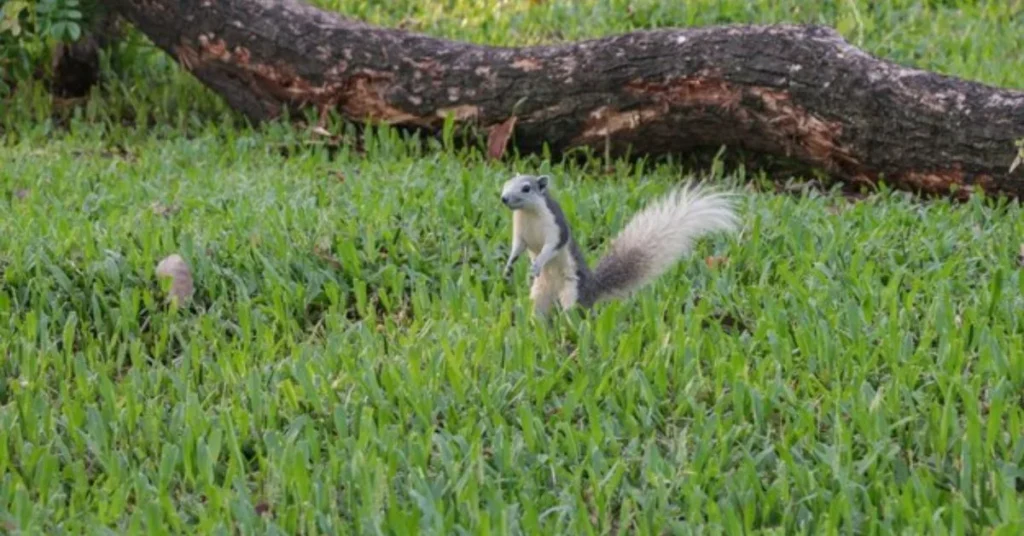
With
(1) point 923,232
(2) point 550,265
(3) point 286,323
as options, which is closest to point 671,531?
(2) point 550,265

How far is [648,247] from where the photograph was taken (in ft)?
15.9

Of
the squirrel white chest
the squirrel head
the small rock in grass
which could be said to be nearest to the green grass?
the small rock in grass

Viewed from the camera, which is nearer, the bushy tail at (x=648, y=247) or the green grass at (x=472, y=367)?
the green grass at (x=472, y=367)

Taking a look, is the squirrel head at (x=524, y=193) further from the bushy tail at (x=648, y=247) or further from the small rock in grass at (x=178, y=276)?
the small rock in grass at (x=178, y=276)

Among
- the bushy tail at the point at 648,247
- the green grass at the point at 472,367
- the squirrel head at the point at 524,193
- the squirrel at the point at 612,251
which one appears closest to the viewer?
the green grass at the point at 472,367

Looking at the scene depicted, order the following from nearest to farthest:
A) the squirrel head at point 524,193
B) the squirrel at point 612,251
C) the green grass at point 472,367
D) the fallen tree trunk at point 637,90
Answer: the green grass at point 472,367 → the squirrel head at point 524,193 → the squirrel at point 612,251 → the fallen tree trunk at point 637,90

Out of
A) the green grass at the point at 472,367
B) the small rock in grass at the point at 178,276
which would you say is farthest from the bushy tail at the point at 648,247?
the small rock in grass at the point at 178,276

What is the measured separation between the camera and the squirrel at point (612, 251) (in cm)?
475

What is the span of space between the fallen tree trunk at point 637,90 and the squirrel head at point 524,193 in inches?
98.5

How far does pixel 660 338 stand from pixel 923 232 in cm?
168

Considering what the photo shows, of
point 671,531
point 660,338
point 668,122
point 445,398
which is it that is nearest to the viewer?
point 671,531

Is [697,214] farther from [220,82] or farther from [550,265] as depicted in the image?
[220,82]

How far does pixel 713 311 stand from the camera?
508 cm

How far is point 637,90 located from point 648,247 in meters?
2.52
